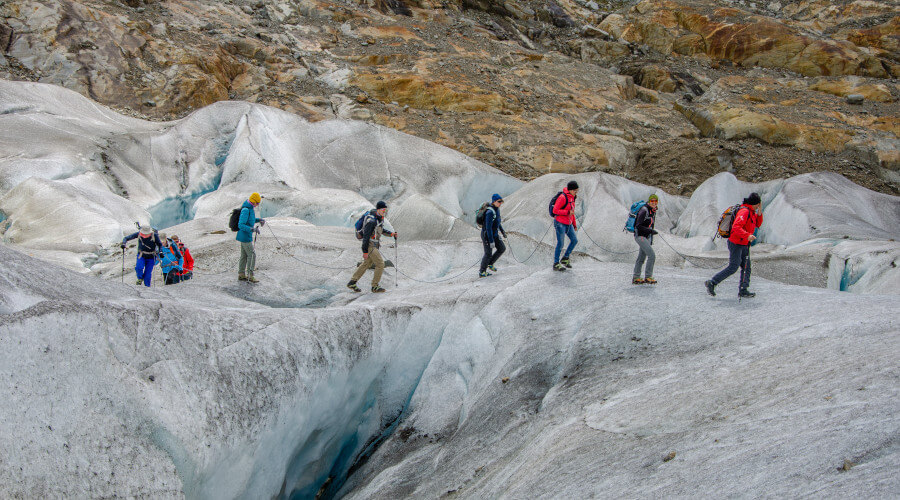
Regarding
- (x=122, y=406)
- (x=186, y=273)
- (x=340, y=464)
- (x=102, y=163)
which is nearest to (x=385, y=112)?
(x=102, y=163)

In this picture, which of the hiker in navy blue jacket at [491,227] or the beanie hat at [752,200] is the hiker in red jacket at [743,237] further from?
the hiker in navy blue jacket at [491,227]

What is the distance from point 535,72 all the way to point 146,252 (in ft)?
138

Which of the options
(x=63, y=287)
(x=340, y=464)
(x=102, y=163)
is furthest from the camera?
(x=102, y=163)

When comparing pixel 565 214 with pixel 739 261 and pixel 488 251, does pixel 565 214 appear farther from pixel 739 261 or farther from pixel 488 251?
pixel 739 261

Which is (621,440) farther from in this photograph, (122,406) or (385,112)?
(385,112)

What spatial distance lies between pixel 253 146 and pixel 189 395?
19.1 m

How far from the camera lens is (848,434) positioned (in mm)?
4812

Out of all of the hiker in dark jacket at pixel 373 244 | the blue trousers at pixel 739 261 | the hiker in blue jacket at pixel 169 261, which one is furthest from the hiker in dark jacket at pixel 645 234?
the hiker in blue jacket at pixel 169 261

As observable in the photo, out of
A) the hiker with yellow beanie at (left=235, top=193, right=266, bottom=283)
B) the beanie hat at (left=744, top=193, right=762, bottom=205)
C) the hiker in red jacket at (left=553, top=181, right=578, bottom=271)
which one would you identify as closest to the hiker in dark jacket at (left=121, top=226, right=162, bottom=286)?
the hiker with yellow beanie at (left=235, top=193, right=266, bottom=283)

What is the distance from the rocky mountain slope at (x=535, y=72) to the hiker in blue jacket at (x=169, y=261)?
24638mm

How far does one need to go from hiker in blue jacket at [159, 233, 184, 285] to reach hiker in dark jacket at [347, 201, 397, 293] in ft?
12.3

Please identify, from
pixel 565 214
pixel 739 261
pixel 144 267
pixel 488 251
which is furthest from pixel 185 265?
pixel 739 261

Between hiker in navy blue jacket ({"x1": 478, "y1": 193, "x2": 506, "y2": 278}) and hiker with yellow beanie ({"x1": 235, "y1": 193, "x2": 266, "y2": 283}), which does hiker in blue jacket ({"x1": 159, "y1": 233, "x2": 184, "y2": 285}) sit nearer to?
hiker with yellow beanie ({"x1": 235, "y1": 193, "x2": 266, "y2": 283})

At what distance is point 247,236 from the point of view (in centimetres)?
1120
